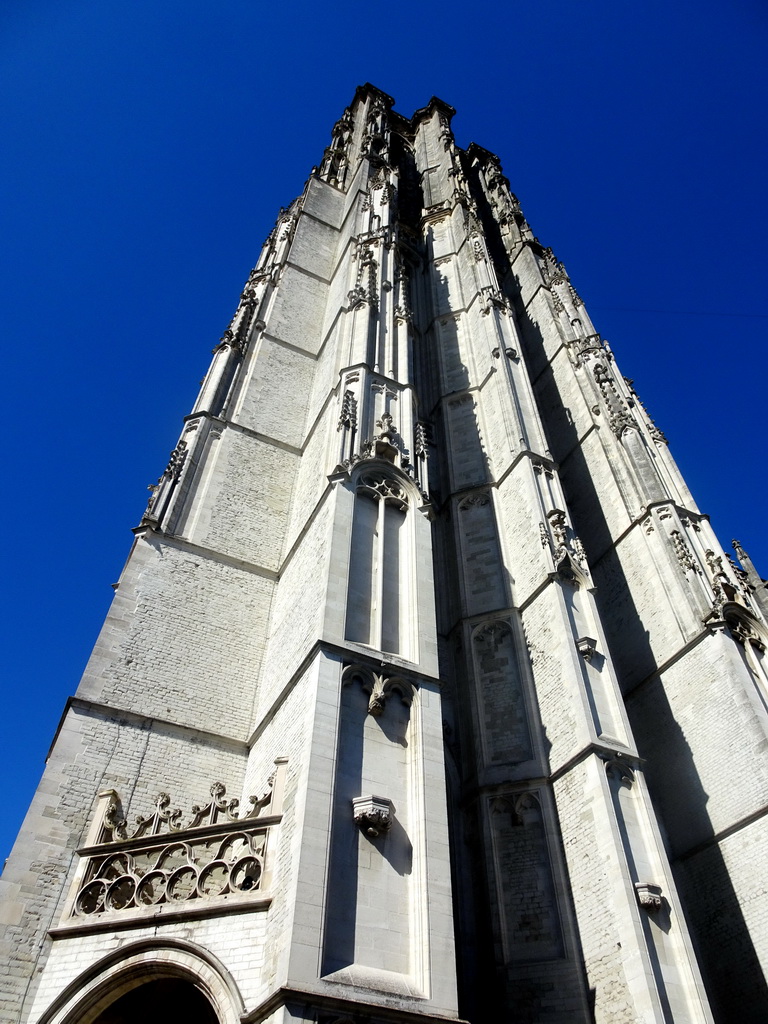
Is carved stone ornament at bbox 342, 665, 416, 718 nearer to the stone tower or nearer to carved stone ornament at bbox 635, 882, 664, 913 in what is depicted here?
the stone tower

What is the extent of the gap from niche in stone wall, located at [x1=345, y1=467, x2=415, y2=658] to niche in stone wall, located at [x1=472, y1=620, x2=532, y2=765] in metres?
2.84

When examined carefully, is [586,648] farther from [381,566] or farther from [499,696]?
[381,566]

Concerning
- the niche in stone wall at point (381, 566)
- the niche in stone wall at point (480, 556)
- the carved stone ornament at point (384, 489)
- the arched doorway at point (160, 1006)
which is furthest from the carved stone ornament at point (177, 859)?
the niche in stone wall at point (480, 556)

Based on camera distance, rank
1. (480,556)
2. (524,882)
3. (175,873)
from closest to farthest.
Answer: (175,873) < (524,882) < (480,556)

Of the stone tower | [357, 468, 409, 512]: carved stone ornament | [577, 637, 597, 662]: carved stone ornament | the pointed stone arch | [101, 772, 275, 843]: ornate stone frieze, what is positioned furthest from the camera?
[357, 468, 409, 512]: carved stone ornament

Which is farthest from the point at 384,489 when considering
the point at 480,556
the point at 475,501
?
the point at 475,501

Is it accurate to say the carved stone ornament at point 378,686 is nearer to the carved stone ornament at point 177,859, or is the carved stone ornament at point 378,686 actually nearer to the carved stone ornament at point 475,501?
the carved stone ornament at point 177,859

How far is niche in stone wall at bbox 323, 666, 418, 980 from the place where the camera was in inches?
282

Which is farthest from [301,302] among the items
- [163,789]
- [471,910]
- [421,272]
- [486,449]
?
[471,910]

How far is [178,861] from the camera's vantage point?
8445 millimetres

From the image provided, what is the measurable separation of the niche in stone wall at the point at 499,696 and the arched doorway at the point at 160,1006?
16.2 feet

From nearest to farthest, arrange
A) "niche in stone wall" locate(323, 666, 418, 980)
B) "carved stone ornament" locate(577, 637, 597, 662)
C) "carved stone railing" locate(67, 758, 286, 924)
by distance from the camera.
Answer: "niche in stone wall" locate(323, 666, 418, 980) → "carved stone railing" locate(67, 758, 286, 924) → "carved stone ornament" locate(577, 637, 597, 662)

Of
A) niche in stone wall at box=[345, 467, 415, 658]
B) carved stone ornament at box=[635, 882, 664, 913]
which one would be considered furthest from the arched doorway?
carved stone ornament at box=[635, 882, 664, 913]

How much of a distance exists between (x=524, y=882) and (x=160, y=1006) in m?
4.66
